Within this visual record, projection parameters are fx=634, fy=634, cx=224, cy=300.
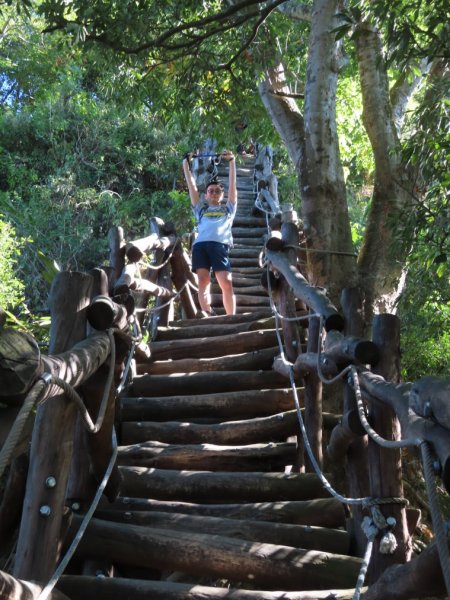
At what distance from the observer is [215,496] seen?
3.75 metres

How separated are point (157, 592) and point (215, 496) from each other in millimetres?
1133

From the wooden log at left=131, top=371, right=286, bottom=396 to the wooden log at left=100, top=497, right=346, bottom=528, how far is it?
1545 mm

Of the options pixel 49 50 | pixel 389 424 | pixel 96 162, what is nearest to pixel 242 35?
pixel 389 424

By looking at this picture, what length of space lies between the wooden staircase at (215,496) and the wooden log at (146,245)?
0.94 m

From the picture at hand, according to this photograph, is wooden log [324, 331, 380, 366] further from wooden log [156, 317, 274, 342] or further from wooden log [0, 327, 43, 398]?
wooden log [156, 317, 274, 342]

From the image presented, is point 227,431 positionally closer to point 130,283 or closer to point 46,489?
point 130,283

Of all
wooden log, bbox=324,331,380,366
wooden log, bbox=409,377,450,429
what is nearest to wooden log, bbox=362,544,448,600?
wooden log, bbox=409,377,450,429

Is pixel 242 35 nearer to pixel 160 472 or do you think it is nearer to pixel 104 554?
pixel 160 472

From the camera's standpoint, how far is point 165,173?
1625 centimetres

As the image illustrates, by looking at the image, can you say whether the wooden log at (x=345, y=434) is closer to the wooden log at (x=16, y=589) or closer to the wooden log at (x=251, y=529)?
the wooden log at (x=251, y=529)

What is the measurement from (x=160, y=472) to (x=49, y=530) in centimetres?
167

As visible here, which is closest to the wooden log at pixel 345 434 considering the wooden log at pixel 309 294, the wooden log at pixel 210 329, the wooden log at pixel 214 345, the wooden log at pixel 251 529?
the wooden log at pixel 251 529

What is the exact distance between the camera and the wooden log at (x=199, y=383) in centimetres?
503

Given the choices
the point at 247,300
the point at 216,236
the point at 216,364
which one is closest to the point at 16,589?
the point at 216,364
